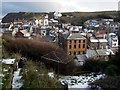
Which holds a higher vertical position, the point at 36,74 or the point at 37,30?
the point at 36,74

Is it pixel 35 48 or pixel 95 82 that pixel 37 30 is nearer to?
pixel 35 48

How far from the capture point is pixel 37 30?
10.3 m

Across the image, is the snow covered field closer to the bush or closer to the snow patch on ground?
the bush

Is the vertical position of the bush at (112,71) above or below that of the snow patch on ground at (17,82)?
above

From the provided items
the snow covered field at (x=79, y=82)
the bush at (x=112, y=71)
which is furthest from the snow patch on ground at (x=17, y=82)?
the bush at (x=112, y=71)

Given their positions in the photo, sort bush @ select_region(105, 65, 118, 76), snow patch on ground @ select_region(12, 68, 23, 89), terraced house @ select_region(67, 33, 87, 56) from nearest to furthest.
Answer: snow patch on ground @ select_region(12, 68, 23, 89) → bush @ select_region(105, 65, 118, 76) → terraced house @ select_region(67, 33, 87, 56)

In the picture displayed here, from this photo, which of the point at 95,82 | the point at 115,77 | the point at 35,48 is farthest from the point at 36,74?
the point at 35,48

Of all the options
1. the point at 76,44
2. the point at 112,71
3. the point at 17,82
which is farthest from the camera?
the point at 76,44

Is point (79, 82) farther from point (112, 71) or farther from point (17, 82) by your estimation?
point (17, 82)

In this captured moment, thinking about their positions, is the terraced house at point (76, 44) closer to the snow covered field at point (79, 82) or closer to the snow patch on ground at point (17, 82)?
the snow covered field at point (79, 82)

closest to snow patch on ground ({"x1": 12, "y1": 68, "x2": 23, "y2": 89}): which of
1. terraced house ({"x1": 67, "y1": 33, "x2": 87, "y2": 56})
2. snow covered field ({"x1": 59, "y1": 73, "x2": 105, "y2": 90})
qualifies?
snow covered field ({"x1": 59, "y1": 73, "x2": 105, "y2": 90})

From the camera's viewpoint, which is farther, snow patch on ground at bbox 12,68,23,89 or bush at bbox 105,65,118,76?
bush at bbox 105,65,118,76

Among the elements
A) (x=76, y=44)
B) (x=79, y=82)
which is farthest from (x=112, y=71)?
(x=76, y=44)

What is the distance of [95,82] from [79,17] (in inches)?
474
